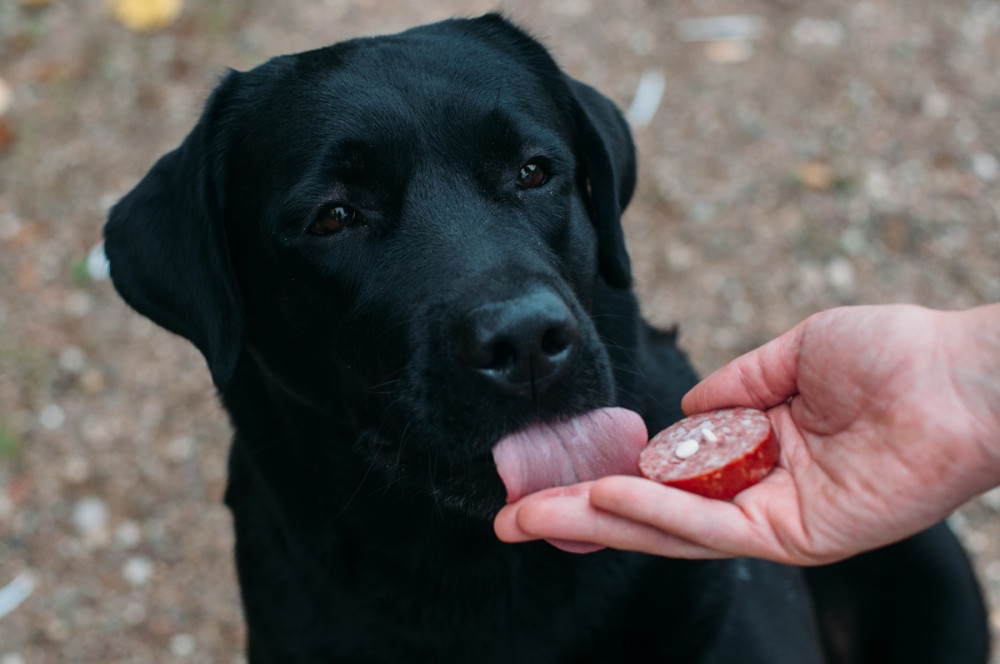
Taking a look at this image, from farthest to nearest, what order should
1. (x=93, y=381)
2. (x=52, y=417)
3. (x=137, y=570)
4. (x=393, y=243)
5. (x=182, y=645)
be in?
(x=93, y=381) < (x=52, y=417) < (x=137, y=570) < (x=182, y=645) < (x=393, y=243)

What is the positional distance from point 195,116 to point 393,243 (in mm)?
1631

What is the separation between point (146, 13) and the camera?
5.84 meters

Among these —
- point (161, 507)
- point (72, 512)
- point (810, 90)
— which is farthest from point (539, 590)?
point (810, 90)

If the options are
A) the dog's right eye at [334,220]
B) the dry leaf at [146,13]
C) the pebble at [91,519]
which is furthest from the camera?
the dry leaf at [146,13]

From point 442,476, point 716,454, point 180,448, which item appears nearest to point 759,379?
point 716,454

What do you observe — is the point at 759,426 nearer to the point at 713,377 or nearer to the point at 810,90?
the point at 713,377

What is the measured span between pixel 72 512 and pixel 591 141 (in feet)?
9.77

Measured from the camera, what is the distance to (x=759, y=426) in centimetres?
194

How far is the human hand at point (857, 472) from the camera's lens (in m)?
1.63

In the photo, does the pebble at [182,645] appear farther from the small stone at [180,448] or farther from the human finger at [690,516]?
the human finger at [690,516]

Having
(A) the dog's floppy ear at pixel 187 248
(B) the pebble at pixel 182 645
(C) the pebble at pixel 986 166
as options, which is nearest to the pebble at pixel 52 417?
(B) the pebble at pixel 182 645

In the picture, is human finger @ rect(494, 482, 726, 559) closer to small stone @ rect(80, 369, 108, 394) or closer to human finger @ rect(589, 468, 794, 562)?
human finger @ rect(589, 468, 794, 562)

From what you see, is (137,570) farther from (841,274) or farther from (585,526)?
(841,274)

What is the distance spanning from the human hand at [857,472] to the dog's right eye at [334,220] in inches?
34.6
